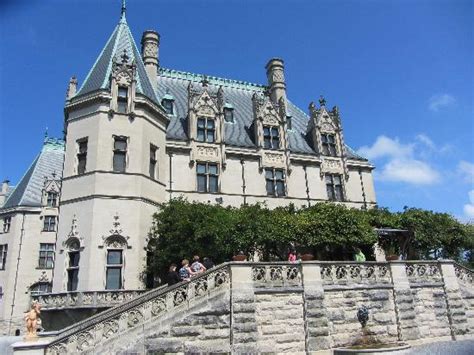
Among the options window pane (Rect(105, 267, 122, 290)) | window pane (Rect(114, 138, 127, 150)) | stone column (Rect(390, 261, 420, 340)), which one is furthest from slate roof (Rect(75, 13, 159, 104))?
stone column (Rect(390, 261, 420, 340))

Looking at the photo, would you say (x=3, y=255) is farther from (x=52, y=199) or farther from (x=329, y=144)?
(x=329, y=144)

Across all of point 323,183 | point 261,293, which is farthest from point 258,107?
point 261,293

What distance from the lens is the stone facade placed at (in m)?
12.6

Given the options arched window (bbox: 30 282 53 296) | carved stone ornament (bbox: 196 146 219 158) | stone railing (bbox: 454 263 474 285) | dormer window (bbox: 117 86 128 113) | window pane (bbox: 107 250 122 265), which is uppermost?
dormer window (bbox: 117 86 128 113)

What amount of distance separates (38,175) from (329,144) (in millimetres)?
28731

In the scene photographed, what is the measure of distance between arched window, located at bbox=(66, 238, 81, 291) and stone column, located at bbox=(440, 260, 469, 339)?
17039mm

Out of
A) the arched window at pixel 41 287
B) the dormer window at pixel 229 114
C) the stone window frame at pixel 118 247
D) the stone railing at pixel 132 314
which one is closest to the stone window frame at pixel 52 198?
the arched window at pixel 41 287

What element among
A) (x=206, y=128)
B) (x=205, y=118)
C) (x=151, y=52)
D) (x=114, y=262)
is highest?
(x=151, y=52)

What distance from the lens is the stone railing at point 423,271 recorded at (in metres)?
17.2

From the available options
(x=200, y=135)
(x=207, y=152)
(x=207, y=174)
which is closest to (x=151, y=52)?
(x=200, y=135)

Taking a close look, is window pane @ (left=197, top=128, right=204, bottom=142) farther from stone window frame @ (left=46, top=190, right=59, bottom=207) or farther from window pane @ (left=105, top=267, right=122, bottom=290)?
stone window frame @ (left=46, top=190, right=59, bottom=207)

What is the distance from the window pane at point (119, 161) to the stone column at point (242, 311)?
10.4 meters

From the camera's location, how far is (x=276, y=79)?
1361 inches

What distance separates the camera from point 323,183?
2897cm
